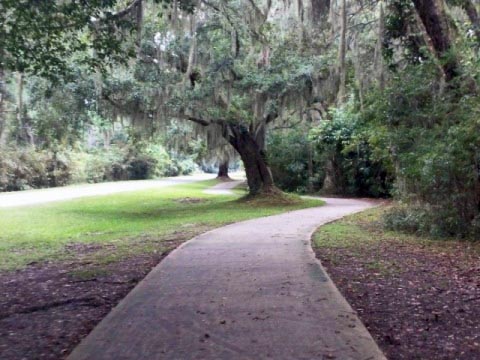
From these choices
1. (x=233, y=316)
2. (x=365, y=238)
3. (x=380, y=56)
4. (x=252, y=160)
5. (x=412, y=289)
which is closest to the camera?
(x=233, y=316)

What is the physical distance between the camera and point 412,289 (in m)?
6.16

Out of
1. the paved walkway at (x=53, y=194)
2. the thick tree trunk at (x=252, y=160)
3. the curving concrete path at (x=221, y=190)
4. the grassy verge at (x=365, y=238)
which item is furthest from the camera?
the curving concrete path at (x=221, y=190)

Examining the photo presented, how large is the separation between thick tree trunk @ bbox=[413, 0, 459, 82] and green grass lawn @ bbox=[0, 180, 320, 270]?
651cm

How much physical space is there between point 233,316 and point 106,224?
12150 millimetres

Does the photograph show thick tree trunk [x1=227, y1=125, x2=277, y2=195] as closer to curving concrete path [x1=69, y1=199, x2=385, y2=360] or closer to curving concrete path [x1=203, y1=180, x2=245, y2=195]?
curving concrete path [x1=203, y1=180, x2=245, y2=195]

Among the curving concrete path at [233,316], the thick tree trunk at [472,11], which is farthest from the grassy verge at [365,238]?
the thick tree trunk at [472,11]

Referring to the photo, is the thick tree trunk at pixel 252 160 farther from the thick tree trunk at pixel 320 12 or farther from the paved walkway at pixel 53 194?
the paved walkway at pixel 53 194

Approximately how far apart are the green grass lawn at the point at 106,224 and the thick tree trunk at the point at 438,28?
21.4ft

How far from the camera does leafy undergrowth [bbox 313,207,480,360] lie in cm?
436

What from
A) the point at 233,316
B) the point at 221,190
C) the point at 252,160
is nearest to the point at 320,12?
the point at 252,160

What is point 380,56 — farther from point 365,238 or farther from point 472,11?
point 365,238

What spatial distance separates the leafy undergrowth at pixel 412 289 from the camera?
4.36m

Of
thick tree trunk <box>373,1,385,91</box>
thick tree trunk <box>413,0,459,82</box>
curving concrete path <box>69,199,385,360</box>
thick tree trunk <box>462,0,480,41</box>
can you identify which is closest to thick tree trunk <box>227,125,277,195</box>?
thick tree trunk <box>373,1,385,91</box>

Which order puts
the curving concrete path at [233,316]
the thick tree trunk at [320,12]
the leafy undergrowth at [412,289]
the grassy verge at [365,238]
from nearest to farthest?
the curving concrete path at [233,316] → the leafy undergrowth at [412,289] → the grassy verge at [365,238] → the thick tree trunk at [320,12]
